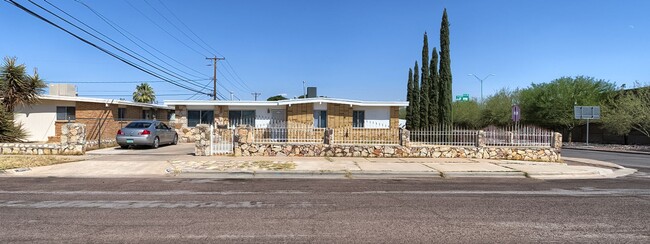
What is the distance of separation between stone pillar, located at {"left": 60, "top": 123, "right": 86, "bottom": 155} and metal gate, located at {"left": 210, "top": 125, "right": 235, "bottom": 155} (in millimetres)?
5248

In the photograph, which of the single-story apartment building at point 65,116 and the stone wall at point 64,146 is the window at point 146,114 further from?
the stone wall at point 64,146

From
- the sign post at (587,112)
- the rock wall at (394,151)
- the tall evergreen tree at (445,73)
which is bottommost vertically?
the rock wall at (394,151)

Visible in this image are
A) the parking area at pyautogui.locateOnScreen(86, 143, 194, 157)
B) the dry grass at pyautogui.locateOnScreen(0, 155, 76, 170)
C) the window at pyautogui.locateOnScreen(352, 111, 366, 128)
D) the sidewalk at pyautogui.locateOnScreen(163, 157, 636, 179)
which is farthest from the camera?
the window at pyautogui.locateOnScreen(352, 111, 366, 128)

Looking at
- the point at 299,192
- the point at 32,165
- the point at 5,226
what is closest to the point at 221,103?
the point at 32,165

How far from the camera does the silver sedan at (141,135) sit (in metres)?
19.4

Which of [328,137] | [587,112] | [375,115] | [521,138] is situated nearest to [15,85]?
[328,137]

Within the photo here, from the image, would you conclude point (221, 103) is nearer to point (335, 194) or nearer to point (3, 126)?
point (3, 126)

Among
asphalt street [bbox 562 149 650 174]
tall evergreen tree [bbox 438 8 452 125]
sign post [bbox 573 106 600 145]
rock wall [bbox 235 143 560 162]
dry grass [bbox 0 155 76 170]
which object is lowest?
asphalt street [bbox 562 149 650 174]

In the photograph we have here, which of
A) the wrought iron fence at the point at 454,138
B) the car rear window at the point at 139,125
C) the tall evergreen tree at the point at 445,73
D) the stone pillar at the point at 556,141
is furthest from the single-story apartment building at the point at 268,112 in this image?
the stone pillar at the point at 556,141

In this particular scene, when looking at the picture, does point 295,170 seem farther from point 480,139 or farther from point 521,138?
point 521,138

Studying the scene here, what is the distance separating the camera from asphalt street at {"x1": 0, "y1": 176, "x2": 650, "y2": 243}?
17.6ft

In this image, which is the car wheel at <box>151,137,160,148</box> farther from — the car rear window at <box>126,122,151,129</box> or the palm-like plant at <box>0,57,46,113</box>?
the palm-like plant at <box>0,57,46,113</box>

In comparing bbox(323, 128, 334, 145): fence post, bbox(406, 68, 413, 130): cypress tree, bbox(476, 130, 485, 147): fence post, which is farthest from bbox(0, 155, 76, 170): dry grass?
Answer: bbox(406, 68, 413, 130): cypress tree

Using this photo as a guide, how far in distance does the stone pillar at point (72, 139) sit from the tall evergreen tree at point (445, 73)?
69.4 ft
